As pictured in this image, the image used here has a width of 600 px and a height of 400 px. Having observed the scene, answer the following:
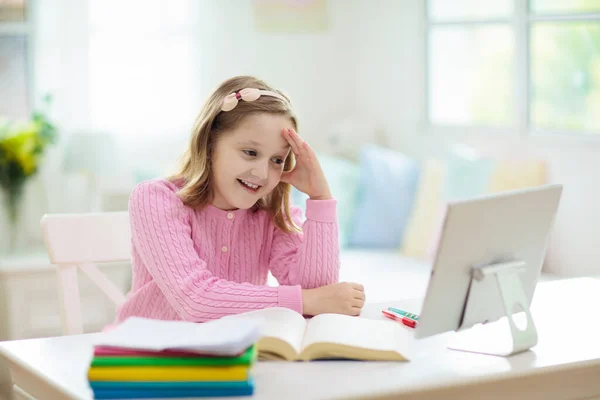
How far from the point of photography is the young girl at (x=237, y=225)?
1.68 metres

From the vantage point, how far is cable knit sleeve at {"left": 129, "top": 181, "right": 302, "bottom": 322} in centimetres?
166

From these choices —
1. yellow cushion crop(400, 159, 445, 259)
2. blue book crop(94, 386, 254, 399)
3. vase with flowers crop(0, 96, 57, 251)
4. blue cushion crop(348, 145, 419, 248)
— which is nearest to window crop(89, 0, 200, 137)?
vase with flowers crop(0, 96, 57, 251)

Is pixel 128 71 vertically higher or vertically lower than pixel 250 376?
higher

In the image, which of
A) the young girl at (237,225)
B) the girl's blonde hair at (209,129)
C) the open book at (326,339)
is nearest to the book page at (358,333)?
the open book at (326,339)

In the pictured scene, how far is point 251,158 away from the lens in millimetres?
1788

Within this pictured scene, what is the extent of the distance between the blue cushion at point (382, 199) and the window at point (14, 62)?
1.44m

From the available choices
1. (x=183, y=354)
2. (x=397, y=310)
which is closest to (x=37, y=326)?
(x=397, y=310)

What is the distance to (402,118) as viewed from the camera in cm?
413

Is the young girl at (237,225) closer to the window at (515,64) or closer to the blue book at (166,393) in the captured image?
the blue book at (166,393)

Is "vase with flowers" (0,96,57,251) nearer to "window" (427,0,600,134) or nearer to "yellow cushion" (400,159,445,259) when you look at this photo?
"yellow cushion" (400,159,445,259)

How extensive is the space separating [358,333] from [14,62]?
9.00 feet

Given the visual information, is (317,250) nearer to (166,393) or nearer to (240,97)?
(240,97)

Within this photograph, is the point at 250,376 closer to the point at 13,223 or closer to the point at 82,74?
the point at 13,223

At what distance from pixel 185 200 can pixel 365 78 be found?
263cm
